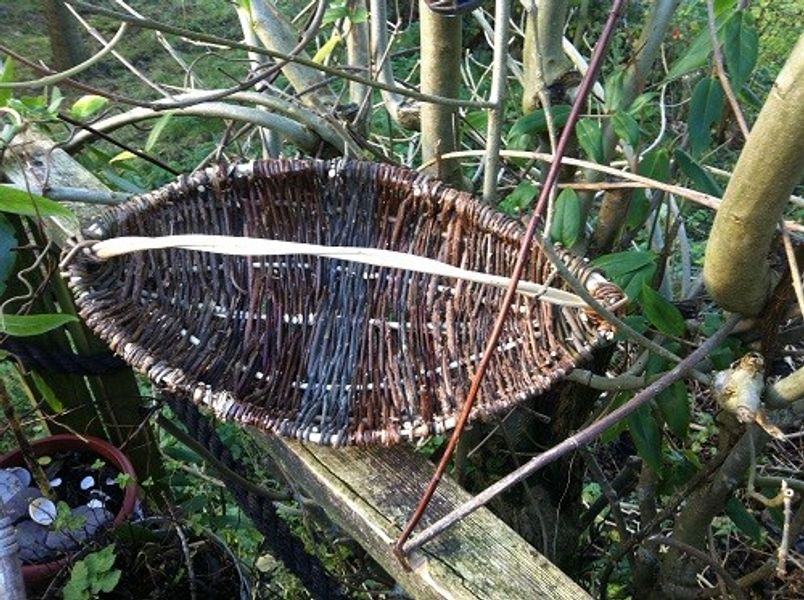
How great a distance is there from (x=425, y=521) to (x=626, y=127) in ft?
1.39

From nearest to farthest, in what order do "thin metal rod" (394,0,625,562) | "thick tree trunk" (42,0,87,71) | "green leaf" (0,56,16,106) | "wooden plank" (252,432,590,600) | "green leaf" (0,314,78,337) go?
"thin metal rod" (394,0,625,562)
"wooden plank" (252,432,590,600)
"green leaf" (0,314,78,337)
"green leaf" (0,56,16,106)
"thick tree trunk" (42,0,87,71)

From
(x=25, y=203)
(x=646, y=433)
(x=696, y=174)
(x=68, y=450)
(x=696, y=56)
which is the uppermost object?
(x=696, y=56)

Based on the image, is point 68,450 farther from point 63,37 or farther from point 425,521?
point 63,37

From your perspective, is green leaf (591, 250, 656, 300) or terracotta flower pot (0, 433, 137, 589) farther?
terracotta flower pot (0, 433, 137, 589)

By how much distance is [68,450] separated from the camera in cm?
107

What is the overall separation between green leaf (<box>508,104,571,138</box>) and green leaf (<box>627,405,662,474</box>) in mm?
315

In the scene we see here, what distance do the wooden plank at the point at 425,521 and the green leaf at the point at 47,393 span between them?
0.49 metres

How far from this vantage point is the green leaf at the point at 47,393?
3.56 ft

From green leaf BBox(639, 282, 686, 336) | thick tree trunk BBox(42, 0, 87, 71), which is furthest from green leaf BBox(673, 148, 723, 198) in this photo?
thick tree trunk BBox(42, 0, 87, 71)

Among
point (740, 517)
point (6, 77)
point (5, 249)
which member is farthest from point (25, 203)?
point (740, 517)

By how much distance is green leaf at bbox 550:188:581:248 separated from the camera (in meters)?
0.82

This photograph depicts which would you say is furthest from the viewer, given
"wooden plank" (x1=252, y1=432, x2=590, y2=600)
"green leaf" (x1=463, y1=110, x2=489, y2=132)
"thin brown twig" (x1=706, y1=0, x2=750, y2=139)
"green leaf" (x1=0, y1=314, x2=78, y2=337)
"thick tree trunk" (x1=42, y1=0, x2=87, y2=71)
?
"thick tree trunk" (x1=42, y1=0, x2=87, y2=71)

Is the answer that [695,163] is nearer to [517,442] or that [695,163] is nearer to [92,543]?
[517,442]

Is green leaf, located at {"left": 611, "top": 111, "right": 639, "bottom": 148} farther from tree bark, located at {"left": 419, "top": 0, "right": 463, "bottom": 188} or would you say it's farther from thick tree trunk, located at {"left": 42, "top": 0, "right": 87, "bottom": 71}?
thick tree trunk, located at {"left": 42, "top": 0, "right": 87, "bottom": 71}
